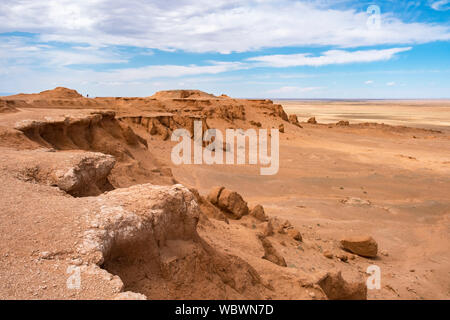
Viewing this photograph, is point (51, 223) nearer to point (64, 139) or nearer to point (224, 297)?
point (224, 297)

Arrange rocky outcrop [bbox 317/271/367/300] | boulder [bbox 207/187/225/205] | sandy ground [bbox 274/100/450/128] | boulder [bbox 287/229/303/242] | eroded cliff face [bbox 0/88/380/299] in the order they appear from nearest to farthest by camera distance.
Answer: eroded cliff face [bbox 0/88/380/299]
rocky outcrop [bbox 317/271/367/300]
boulder [bbox 287/229/303/242]
boulder [bbox 207/187/225/205]
sandy ground [bbox 274/100/450/128]

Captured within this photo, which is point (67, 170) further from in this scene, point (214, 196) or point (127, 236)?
point (214, 196)

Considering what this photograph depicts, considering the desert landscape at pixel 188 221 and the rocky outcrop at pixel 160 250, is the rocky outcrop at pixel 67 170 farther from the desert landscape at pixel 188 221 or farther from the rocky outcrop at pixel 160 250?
A: the rocky outcrop at pixel 160 250

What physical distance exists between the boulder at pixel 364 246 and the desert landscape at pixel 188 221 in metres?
0.04

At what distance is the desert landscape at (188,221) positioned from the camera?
3.06m

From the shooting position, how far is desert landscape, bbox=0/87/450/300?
3059 millimetres

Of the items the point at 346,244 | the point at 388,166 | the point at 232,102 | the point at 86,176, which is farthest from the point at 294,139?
the point at 86,176

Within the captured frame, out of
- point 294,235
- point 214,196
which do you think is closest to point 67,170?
point 214,196

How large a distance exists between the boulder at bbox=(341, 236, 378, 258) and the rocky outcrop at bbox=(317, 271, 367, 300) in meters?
3.20

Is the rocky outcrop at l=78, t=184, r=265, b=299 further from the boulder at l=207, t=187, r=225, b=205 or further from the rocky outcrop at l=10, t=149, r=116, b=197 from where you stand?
the boulder at l=207, t=187, r=225, b=205

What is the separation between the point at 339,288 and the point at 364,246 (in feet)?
12.4

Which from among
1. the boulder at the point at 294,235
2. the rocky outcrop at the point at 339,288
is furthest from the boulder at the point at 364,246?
the rocky outcrop at the point at 339,288

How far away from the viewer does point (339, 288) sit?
18.6 ft

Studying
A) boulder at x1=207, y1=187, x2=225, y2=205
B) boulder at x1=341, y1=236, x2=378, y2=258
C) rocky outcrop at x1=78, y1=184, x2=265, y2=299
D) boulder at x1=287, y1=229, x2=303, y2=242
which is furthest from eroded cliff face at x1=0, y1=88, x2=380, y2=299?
boulder at x1=341, y1=236, x2=378, y2=258
